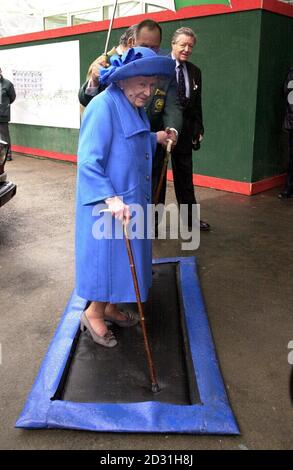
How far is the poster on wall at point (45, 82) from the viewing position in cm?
888

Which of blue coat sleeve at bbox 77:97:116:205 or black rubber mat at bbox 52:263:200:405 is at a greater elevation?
blue coat sleeve at bbox 77:97:116:205

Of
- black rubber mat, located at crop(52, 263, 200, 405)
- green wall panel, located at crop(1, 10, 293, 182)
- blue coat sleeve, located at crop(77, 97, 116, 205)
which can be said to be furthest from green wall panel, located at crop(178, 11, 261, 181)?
blue coat sleeve, located at crop(77, 97, 116, 205)

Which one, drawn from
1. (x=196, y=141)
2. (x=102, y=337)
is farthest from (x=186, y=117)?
(x=102, y=337)

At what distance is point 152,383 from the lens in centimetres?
250

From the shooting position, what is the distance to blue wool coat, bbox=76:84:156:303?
93.9 inches

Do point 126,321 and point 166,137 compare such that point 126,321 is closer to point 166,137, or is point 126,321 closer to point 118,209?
point 118,209

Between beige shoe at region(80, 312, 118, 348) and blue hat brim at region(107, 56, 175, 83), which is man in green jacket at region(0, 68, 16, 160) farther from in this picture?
blue hat brim at region(107, 56, 175, 83)

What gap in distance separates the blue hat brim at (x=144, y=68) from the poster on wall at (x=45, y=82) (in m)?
6.75

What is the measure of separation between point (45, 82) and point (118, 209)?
7.94m

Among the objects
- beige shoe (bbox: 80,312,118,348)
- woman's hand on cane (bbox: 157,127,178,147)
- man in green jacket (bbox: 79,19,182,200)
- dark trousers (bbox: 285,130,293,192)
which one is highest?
man in green jacket (bbox: 79,19,182,200)

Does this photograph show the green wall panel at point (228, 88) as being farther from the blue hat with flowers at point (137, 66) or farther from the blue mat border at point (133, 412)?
the blue mat border at point (133, 412)

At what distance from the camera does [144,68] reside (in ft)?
7.61

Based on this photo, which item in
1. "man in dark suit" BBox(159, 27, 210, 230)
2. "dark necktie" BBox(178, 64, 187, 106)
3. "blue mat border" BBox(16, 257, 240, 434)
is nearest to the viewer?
"blue mat border" BBox(16, 257, 240, 434)

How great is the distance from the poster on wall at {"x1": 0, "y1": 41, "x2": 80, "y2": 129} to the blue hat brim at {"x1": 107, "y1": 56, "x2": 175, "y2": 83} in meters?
6.75
